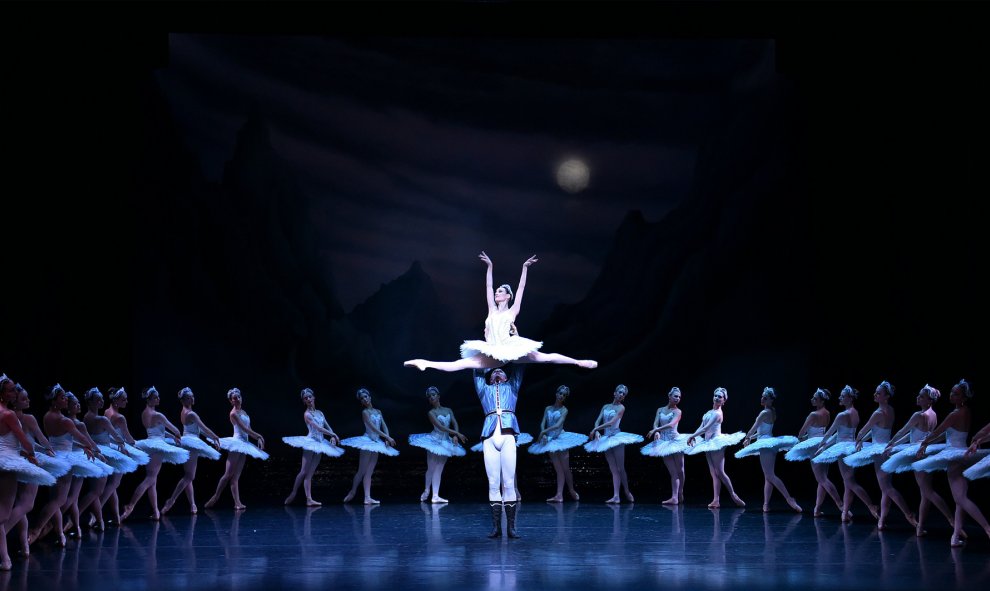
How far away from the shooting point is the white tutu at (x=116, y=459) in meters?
9.05

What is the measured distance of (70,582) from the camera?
630cm

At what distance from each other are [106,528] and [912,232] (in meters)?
9.02

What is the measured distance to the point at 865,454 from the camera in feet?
29.6

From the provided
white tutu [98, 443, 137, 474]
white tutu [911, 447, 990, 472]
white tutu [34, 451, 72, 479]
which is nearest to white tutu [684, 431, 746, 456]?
white tutu [911, 447, 990, 472]

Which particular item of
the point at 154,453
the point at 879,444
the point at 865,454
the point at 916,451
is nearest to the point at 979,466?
the point at 916,451

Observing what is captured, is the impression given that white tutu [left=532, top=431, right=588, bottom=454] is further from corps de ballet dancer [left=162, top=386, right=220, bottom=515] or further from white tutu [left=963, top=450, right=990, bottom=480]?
white tutu [left=963, top=450, right=990, bottom=480]

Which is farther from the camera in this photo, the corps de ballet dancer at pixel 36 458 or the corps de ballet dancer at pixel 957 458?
the corps de ballet dancer at pixel 957 458

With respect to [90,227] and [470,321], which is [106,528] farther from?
[470,321]

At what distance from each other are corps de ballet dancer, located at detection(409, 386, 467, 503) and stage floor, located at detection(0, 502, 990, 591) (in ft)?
5.14

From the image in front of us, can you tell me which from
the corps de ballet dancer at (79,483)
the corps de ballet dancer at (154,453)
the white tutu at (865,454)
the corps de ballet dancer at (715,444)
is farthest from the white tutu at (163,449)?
the white tutu at (865,454)

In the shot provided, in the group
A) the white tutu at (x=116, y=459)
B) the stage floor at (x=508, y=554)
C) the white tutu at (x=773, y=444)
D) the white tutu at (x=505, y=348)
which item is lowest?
the stage floor at (x=508, y=554)

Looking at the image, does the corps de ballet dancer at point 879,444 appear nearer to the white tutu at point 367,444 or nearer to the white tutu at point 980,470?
the white tutu at point 980,470

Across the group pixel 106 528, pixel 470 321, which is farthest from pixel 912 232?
Result: pixel 106 528

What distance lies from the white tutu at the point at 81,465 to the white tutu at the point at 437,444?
13.8 feet
